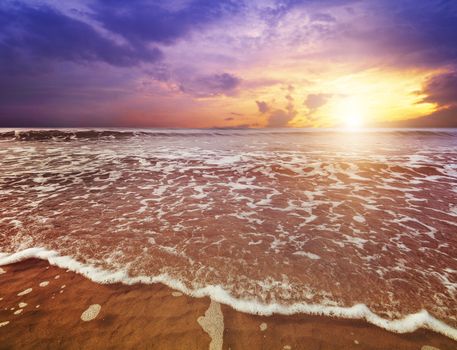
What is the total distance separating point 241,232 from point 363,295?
2158 mm

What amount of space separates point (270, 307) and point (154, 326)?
1.20m

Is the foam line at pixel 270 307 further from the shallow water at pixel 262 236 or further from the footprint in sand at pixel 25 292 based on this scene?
the footprint in sand at pixel 25 292

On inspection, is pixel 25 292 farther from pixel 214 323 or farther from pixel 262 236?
pixel 262 236

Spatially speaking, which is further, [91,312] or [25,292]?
[25,292]

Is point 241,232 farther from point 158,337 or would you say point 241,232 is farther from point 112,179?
point 112,179

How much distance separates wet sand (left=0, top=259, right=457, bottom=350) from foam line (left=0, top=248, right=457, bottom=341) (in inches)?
3.2

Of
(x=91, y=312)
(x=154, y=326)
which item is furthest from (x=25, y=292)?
(x=154, y=326)

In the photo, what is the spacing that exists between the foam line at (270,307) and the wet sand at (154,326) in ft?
0.26

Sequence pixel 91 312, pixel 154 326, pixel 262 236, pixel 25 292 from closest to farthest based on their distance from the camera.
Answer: pixel 154 326
pixel 91 312
pixel 25 292
pixel 262 236

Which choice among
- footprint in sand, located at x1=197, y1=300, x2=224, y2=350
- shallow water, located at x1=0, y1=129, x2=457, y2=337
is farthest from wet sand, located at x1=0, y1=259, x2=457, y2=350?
shallow water, located at x1=0, y1=129, x2=457, y2=337

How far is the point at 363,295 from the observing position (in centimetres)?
302

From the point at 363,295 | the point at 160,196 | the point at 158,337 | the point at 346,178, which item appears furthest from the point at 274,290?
the point at 346,178

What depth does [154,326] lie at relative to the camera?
259cm

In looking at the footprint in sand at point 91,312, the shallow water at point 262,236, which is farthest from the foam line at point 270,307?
the footprint in sand at point 91,312
